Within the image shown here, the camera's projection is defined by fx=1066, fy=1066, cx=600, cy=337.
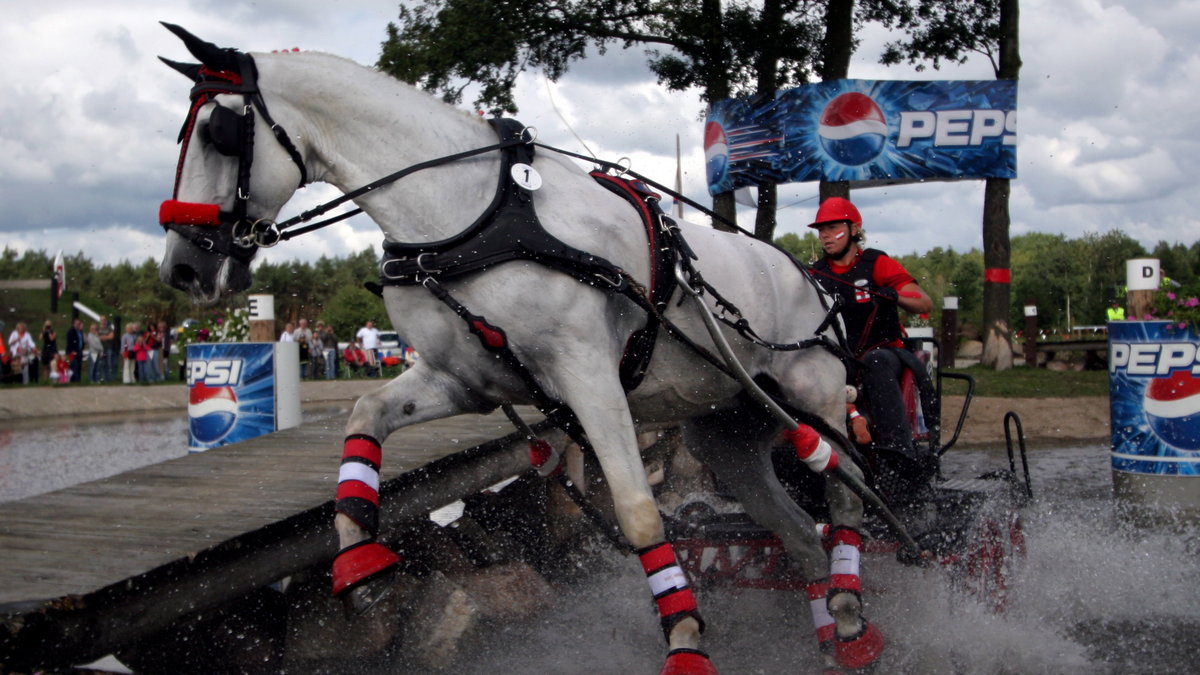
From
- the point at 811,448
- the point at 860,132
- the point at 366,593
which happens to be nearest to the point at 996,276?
the point at 860,132

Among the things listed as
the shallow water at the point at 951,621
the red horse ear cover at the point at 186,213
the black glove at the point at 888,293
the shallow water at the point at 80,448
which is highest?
the red horse ear cover at the point at 186,213

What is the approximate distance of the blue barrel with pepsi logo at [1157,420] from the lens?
740 cm

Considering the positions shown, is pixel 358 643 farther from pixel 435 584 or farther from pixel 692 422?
pixel 692 422

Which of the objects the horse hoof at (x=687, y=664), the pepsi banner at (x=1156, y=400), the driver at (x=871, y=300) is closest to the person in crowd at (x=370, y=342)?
the pepsi banner at (x=1156, y=400)

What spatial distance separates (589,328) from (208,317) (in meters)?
11.9

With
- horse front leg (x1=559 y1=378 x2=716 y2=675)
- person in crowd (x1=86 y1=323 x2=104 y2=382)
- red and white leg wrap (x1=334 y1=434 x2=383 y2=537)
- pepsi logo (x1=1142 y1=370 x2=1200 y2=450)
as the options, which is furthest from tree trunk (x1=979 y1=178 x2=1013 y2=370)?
person in crowd (x1=86 y1=323 x2=104 y2=382)

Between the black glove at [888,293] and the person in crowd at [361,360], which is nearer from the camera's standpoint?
the black glove at [888,293]

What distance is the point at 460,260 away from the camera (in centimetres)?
351

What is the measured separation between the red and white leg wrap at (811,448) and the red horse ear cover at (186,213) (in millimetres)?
2333

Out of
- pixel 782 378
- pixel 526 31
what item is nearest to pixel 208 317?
pixel 526 31

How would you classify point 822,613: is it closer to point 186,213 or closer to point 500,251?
point 500,251

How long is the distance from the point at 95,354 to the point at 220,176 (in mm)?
Result: 23094

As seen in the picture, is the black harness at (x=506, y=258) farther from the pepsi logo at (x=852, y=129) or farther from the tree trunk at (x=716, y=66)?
the pepsi logo at (x=852, y=129)

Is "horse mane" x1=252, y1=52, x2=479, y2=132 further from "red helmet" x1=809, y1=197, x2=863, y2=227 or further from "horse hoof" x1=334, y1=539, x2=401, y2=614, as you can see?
"red helmet" x1=809, y1=197, x2=863, y2=227
